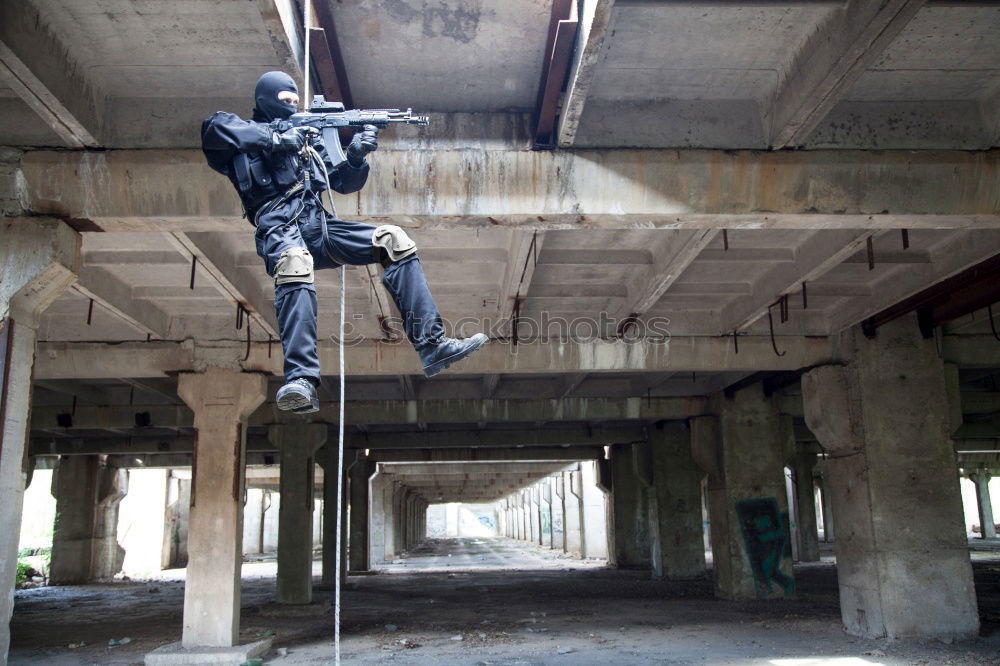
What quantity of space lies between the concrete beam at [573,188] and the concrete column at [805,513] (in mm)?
22338

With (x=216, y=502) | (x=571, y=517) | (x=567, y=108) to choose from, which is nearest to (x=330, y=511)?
(x=216, y=502)

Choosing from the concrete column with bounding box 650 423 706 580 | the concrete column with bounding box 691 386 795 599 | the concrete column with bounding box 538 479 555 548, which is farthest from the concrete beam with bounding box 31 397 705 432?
the concrete column with bounding box 538 479 555 548

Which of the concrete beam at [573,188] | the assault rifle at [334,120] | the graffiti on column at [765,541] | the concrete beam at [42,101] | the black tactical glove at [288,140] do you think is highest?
the concrete beam at [42,101]

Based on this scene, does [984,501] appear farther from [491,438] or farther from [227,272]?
[227,272]

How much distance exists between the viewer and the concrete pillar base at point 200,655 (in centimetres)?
1046

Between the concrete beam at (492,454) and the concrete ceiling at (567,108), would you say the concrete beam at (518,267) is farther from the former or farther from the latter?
the concrete beam at (492,454)

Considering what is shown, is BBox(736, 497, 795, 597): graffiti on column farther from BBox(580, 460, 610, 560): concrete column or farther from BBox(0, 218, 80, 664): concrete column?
BBox(580, 460, 610, 560): concrete column

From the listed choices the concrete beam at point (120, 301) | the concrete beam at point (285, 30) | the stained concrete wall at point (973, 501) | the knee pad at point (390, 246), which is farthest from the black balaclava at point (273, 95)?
the stained concrete wall at point (973, 501)

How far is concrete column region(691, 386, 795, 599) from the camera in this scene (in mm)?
15945

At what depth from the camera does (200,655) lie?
10555mm

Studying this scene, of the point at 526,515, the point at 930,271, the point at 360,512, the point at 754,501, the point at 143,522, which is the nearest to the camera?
the point at 930,271

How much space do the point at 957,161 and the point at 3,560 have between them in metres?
7.93

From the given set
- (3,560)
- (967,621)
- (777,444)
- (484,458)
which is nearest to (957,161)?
(967,621)

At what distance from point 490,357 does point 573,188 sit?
18.9 feet
